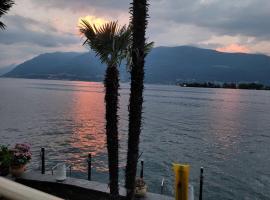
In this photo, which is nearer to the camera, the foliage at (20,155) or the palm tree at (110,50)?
the palm tree at (110,50)

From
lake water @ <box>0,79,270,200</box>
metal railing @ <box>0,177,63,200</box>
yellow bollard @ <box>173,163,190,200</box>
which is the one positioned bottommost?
lake water @ <box>0,79,270,200</box>

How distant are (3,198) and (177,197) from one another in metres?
3.57

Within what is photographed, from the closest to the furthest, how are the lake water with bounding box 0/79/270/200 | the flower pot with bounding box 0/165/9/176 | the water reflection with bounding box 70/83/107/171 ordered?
the flower pot with bounding box 0/165/9/176
the lake water with bounding box 0/79/270/200
the water reflection with bounding box 70/83/107/171

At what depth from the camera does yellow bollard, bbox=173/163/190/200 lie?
17.7 feet

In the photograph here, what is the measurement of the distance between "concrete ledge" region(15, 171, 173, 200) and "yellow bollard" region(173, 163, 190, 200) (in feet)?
29.4

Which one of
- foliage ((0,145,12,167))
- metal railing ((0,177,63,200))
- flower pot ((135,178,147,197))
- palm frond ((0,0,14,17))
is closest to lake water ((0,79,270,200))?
flower pot ((135,178,147,197))

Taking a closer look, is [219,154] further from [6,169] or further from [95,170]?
[6,169]

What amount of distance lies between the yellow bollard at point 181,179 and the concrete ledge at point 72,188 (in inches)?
353

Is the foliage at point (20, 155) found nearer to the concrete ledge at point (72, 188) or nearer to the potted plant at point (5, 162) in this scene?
the potted plant at point (5, 162)

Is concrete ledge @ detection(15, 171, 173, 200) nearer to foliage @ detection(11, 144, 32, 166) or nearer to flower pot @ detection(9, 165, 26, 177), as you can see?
flower pot @ detection(9, 165, 26, 177)

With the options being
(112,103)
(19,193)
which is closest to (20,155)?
(112,103)

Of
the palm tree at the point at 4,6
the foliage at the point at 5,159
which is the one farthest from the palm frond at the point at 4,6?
the foliage at the point at 5,159

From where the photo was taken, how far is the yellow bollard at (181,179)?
212 inches

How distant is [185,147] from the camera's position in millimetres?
46281
